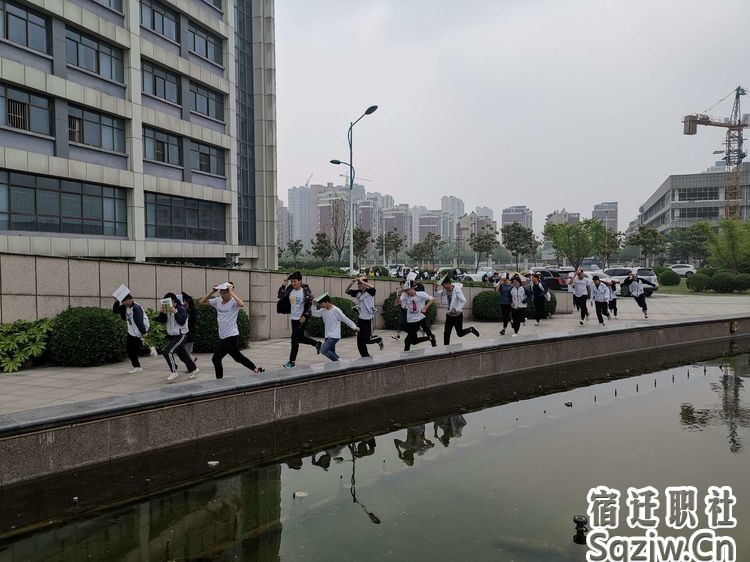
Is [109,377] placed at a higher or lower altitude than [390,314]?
lower

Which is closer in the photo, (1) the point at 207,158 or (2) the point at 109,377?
(2) the point at 109,377

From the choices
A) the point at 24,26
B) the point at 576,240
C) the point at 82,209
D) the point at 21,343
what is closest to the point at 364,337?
the point at 21,343

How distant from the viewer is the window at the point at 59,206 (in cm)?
2092

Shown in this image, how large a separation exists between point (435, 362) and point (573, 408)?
222cm

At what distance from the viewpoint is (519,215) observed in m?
189

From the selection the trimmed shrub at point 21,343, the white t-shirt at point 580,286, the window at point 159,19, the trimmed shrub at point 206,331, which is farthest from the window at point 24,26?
the white t-shirt at point 580,286

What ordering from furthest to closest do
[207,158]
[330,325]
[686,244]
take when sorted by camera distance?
1. [686,244]
2. [207,158]
3. [330,325]

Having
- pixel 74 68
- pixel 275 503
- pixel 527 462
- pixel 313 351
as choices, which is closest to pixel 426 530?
pixel 275 503

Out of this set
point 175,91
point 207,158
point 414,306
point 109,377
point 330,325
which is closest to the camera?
point 109,377

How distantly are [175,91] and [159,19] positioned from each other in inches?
126

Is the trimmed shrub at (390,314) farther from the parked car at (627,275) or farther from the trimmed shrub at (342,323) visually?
the parked car at (627,275)

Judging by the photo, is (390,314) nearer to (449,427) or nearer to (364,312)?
(364,312)

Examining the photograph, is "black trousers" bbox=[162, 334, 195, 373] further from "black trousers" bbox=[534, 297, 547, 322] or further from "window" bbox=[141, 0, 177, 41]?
"window" bbox=[141, 0, 177, 41]

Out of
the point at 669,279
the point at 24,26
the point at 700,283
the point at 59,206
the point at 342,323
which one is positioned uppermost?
the point at 24,26
